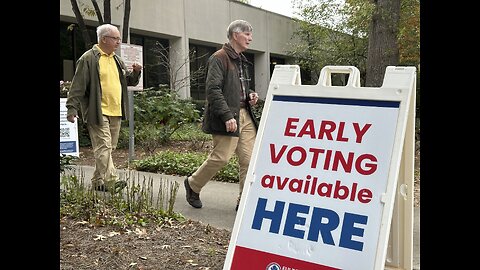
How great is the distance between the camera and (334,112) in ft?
9.89

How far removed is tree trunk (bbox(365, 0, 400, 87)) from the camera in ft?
30.5

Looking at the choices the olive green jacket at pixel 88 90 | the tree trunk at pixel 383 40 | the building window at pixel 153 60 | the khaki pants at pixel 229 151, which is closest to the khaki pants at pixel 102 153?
the olive green jacket at pixel 88 90

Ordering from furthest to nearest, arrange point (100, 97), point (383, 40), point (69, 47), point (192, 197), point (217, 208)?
point (69, 47)
point (383, 40)
point (100, 97)
point (217, 208)
point (192, 197)

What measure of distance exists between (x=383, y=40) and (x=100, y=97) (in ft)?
17.8

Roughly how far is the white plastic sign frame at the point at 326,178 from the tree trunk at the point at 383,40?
6407 mm

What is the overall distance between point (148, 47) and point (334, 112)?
17.1 m

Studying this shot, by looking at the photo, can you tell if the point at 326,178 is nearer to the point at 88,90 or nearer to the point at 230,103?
the point at 230,103

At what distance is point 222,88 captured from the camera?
5.21m

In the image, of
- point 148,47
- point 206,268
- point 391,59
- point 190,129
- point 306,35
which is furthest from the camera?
point 306,35

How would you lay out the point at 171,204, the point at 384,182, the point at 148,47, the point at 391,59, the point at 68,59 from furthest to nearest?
the point at 148,47 < the point at 68,59 < the point at 391,59 < the point at 171,204 < the point at 384,182

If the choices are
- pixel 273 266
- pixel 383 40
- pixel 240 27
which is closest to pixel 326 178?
pixel 273 266

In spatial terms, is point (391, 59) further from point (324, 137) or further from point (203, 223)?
point (324, 137)
